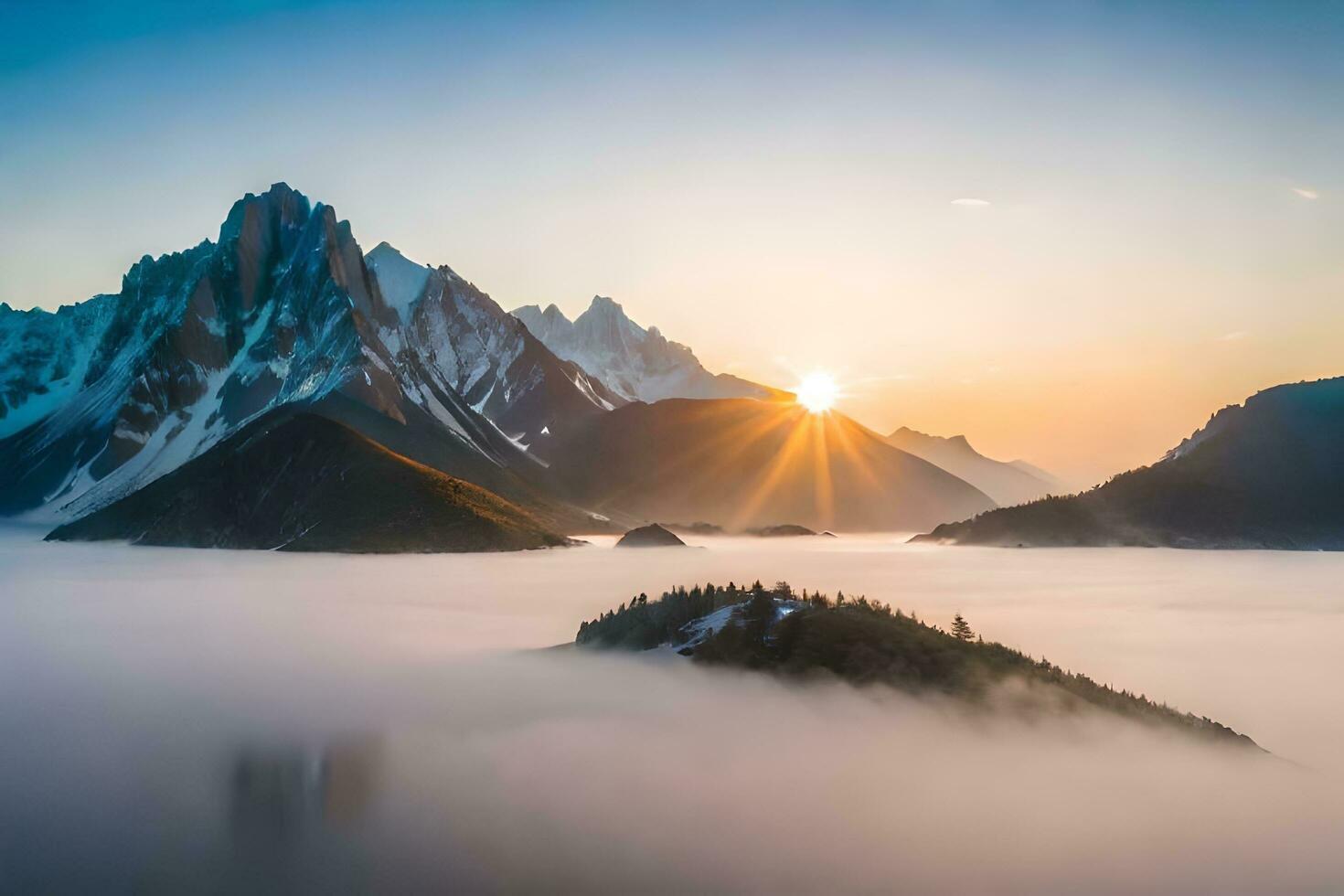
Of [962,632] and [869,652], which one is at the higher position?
→ [962,632]

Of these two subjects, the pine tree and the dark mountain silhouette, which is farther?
the pine tree

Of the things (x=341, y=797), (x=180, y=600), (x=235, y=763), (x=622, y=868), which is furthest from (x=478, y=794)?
(x=180, y=600)

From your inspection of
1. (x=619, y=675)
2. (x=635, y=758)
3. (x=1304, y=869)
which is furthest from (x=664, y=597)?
(x=1304, y=869)

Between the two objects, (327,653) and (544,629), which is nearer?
(327,653)

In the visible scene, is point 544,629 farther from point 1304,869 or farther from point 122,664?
point 1304,869

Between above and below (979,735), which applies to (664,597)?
above

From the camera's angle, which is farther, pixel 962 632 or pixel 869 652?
pixel 962 632

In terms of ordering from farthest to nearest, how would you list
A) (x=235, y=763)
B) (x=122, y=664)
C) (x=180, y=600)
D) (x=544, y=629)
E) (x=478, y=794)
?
(x=180, y=600) < (x=544, y=629) < (x=122, y=664) < (x=235, y=763) < (x=478, y=794)

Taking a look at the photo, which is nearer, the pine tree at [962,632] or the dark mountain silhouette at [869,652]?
the dark mountain silhouette at [869,652]

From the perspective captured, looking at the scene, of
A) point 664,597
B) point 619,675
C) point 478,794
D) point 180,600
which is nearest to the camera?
point 478,794
